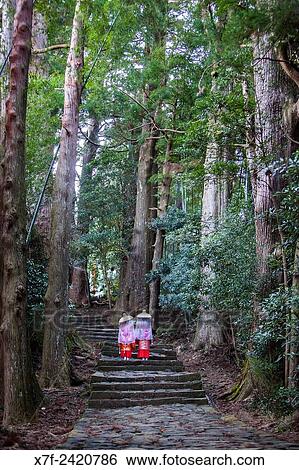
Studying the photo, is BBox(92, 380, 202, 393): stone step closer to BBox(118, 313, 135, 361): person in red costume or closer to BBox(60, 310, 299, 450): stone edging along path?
BBox(60, 310, 299, 450): stone edging along path

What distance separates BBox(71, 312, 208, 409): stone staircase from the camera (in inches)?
305

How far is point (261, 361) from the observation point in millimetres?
6844

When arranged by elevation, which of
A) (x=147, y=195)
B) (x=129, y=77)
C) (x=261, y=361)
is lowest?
(x=261, y=361)

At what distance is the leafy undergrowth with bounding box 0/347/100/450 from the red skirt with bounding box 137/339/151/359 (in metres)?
1.05

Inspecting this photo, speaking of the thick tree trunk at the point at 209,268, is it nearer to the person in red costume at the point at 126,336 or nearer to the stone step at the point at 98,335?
the person in red costume at the point at 126,336

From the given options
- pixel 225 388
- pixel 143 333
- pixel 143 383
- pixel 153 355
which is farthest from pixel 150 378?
pixel 153 355

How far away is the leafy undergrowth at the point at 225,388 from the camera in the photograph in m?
5.49

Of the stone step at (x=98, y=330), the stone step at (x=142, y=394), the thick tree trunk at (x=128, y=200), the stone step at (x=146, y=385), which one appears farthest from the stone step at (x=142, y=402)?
the thick tree trunk at (x=128, y=200)

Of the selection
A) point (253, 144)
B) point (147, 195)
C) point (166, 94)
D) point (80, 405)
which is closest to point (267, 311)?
point (253, 144)

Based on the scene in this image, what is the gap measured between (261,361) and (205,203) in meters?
6.57

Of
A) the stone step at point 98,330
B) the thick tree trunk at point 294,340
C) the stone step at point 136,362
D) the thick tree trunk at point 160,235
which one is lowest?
the stone step at point 136,362

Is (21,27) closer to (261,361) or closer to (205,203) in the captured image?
(261,361)

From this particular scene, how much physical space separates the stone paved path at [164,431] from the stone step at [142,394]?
21.0 inches

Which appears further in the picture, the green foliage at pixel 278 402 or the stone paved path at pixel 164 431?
the green foliage at pixel 278 402
